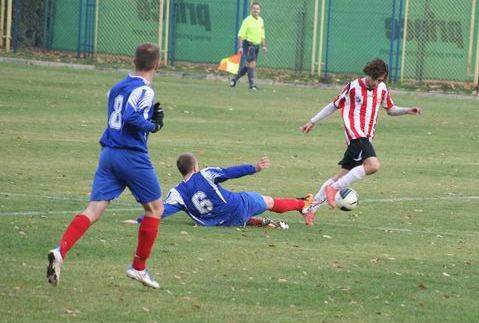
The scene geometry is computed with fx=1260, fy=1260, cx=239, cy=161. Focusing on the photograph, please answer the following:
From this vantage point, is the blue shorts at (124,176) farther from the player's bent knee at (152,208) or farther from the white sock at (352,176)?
the white sock at (352,176)

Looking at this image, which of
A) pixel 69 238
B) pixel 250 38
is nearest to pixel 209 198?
pixel 69 238

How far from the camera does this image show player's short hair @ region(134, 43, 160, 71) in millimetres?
9344

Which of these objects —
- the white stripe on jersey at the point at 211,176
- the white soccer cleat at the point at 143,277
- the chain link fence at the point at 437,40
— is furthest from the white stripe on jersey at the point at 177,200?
the chain link fence at the point at 437,40

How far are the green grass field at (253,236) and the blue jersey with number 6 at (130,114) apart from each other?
1046mm

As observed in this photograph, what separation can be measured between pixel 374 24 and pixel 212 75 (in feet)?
16.3

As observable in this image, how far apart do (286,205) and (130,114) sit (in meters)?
4.16

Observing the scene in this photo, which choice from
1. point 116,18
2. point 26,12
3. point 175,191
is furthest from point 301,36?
point 175,191

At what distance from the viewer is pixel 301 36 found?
38.0 m

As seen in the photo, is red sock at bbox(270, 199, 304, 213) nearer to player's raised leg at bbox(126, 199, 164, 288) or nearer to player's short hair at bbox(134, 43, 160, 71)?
player's raised leg at bbox(126, 199, 164, 288)

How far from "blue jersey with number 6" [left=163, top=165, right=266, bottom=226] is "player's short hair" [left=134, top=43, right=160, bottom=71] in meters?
3.01

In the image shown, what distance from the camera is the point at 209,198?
12320 mm

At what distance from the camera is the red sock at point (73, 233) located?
29.9ft

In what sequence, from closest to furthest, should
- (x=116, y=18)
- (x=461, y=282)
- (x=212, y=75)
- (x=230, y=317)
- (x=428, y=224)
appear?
(x=230, y=317) → (x=461, y=282) → (x=428, y=224) → (x=212, y=75) → (x=116, y=18)

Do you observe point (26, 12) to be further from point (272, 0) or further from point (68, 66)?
point (272, 0)
